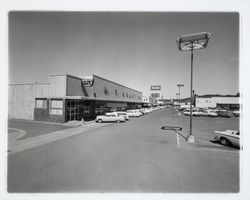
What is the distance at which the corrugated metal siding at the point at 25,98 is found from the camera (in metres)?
17.1

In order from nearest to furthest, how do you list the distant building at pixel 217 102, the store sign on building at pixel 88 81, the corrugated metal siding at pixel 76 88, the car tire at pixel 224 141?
the car tire at pixel 224 141
the corrugated metal siding at pixel 76 88
the store sign on building at pixel 88 81
the distant building at pixel 217 102

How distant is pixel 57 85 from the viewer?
1658cm

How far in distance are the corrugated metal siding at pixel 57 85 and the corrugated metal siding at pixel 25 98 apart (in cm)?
82

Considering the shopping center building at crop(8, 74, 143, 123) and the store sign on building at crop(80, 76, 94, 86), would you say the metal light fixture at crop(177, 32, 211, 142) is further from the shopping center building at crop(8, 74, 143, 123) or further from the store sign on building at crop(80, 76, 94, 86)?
the store sign on building at crop(80, 76, 94, 86)

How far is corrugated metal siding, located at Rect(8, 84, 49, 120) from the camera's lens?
17091 millimetres

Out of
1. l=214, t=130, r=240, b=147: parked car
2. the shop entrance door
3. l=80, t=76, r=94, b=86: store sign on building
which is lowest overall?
l=214, t=130, r=240, b=147: parked car

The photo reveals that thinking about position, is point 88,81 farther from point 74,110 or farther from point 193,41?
point 193,41

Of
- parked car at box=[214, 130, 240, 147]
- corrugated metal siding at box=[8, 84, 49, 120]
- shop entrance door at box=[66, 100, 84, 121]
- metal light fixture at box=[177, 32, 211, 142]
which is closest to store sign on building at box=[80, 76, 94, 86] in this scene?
shop entrance door at box=[66, 100, 84, 121]

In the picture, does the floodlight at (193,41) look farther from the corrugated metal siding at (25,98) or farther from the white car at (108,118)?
the corrugated metal siding at (25,98)

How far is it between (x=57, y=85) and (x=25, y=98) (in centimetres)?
521

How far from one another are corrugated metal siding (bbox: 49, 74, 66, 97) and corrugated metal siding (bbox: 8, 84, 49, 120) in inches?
32.4

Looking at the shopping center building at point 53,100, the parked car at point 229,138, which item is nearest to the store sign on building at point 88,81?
the shopping center building at point 53,100

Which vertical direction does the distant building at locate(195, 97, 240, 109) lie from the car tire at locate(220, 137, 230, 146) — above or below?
above
